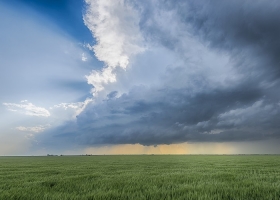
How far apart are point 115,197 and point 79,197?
54.2 inches

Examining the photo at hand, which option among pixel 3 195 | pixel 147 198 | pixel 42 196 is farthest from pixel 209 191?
pixel 3 195

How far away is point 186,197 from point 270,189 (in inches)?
176

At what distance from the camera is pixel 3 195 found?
29.2 feet

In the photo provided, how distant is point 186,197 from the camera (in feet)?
26.7

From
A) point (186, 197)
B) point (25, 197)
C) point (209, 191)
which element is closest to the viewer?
point (186, 197)

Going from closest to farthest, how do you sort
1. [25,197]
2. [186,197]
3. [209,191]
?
[186,197], [25,197], [209,191]

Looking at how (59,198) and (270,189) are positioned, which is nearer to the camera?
(59,198)

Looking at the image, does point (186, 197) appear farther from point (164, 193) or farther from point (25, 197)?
point (25, 197)

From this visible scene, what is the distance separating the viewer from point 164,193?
888cm

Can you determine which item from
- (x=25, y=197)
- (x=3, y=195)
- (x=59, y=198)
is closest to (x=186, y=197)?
(x=59, y=198)

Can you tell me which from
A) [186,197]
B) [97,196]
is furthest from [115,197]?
[186,197]

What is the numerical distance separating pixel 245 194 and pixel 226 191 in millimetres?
723

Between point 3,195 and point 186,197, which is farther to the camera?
point 3,195

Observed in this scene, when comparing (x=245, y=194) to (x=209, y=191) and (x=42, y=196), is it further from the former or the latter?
(x=42, y=196)
